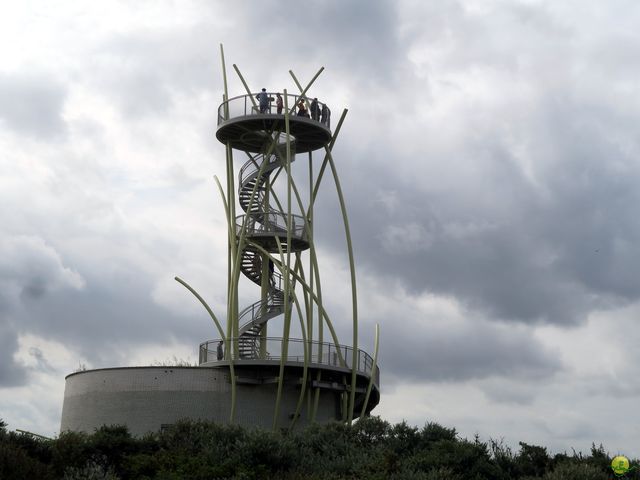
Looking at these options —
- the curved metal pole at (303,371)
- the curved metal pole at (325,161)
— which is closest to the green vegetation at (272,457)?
the curved metal pole at (303,371)

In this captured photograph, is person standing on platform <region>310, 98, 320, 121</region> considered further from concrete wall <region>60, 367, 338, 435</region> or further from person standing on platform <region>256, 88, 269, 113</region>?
concrete wall <region>60, 367, 338, 435</region>

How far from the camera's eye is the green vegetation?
21.7 m

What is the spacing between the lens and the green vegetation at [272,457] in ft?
71.3

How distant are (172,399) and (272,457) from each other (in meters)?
12.5

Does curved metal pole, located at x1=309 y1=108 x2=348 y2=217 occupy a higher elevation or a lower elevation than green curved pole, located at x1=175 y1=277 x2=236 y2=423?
higher

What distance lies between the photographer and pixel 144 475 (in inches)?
882

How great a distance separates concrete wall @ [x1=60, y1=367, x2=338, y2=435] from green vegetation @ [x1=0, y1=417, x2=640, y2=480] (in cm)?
877

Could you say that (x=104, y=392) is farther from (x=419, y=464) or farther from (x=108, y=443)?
(x=419, y=464)

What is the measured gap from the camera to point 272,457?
23.5 m

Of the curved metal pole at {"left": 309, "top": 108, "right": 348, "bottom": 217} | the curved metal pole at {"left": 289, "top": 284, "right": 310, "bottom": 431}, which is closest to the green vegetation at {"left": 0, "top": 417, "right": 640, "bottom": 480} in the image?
the curved metal pole at {"left": 289, "top": 284, "right": 310, "bottom": 431}

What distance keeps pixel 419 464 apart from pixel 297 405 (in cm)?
1359

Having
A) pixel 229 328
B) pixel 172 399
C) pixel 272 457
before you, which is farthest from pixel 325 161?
pixel 272 457

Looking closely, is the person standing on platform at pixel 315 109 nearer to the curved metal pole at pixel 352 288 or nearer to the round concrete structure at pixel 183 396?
the curved metal pole at pixel 352 288

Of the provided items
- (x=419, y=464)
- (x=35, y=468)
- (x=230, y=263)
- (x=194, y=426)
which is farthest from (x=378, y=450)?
(x=230, y=263)
